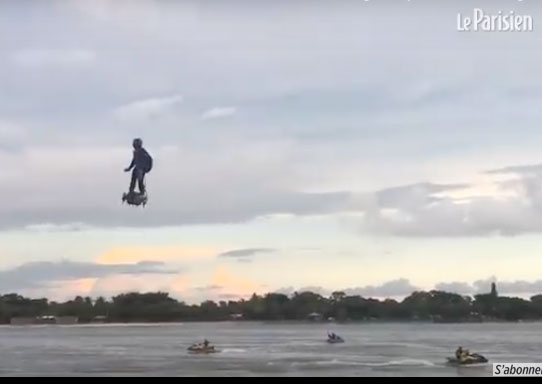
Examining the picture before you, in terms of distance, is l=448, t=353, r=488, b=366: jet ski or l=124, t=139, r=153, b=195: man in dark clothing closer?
l=448, t=353, r=488, b=366: jet ski

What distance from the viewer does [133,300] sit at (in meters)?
5.52

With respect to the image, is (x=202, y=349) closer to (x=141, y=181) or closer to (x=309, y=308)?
(x=309, y=308)

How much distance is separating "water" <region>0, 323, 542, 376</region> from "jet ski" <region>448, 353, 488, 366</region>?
25 mm

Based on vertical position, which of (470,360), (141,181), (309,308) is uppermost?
(141,181)

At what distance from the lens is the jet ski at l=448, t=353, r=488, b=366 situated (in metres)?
5.29

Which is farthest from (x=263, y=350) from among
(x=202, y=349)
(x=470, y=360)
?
(x=470, y=360)

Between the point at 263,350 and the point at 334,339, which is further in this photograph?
the point at 334,339

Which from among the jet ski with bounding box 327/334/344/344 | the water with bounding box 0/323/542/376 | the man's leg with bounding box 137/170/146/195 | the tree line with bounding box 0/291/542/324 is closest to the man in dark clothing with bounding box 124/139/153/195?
the man's leg with bounding box 137/170/146/195

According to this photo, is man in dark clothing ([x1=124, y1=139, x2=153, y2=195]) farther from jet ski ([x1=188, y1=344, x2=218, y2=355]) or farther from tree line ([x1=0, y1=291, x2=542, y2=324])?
jet ski ([x1=188, y1=344, x2=218, y2=355])

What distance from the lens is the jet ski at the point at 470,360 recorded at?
17.4 feet

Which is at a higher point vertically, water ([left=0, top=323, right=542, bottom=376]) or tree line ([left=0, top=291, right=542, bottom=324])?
tree line ([left=0, top=291, right=542, bottom=324])

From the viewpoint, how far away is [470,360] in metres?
5.32

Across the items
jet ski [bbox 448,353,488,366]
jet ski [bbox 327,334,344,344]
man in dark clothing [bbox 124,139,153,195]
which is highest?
man in dark clothing [bbox 124,139,153,195]

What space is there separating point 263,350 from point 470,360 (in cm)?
85
